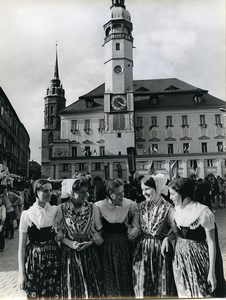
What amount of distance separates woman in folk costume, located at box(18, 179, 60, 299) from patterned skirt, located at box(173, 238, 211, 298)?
3.72 feet

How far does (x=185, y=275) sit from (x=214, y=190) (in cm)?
867

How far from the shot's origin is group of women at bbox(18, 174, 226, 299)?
Result: 9.29 feet

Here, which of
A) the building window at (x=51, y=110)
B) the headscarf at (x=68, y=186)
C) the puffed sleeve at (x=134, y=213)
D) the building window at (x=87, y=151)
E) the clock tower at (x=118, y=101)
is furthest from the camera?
the building window at (x=51, y=110)

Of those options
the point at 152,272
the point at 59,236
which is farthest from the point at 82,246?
the point at 152,272

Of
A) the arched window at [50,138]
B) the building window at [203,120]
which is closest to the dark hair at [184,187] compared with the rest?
the building window at [203,120]

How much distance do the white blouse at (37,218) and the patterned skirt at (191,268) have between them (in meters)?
1.23

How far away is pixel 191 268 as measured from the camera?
9.30ft

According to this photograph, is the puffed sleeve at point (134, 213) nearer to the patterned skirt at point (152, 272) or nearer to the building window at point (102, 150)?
A: the patterned skirt at point (152, 272)

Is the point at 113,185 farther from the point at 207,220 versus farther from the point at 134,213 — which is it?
the point at 207,220

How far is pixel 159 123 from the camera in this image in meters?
33.3

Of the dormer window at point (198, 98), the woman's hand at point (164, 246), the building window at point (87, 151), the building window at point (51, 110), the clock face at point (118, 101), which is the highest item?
the building window at point (51, 110)

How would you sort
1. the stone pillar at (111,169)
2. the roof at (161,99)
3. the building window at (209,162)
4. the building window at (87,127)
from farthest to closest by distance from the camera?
the roof at (161,99), the building window at (87,127), the building window at (209,162), the stone pillar at (111,169)

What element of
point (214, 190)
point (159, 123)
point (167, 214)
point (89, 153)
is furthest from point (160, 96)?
point (167, 214)

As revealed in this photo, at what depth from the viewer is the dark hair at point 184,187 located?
291cm
